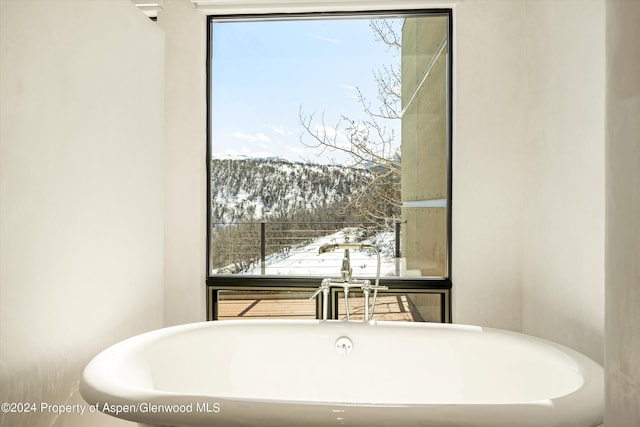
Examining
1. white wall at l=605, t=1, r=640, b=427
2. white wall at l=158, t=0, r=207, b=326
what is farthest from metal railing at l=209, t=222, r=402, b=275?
white wall at l=605, t=1, r=640, b=427

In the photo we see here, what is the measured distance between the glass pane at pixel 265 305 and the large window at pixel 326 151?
0.01 m

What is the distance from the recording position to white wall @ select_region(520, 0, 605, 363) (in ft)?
5.68

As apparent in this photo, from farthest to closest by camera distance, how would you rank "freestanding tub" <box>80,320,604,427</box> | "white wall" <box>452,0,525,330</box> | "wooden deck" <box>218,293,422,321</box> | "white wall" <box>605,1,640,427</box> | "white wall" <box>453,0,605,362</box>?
1. "wooden deck" <box>218,293,422,321</box>
2. "white wall" <box>452,0,525,330</box>
3. "white wall" <box>453,0,605,362</box>
4. "freestanding tub" <box>80,320,604,427</box>
5. "white wall" <box>605,1,640,427</box>

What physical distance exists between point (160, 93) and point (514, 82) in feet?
6.09

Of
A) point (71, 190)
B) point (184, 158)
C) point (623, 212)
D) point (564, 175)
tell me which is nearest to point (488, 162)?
point (564, 175)

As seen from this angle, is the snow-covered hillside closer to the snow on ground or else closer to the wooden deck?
the snow on ground

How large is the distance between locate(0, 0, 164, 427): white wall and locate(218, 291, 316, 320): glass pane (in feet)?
1.36

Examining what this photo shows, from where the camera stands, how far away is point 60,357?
5.52ft

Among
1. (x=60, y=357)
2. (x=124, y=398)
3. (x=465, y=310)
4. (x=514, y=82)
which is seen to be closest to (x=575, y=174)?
(x=514, y=82)

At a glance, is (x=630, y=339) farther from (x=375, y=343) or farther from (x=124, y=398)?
(x=375, y=343)

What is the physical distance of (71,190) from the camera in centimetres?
174

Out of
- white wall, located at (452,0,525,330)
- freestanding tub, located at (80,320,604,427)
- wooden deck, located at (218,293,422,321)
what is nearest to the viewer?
freestanding tub, located at (80,320,604,427)

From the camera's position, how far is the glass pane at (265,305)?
2590 mm

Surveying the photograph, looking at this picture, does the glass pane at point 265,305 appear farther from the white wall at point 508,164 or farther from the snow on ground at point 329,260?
the white wall at point 508,164
